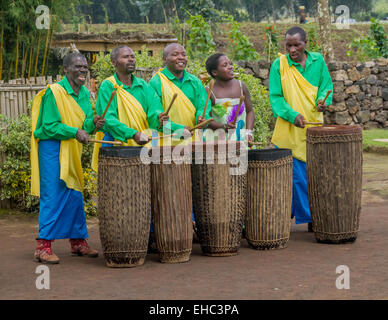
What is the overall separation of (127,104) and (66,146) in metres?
0.61

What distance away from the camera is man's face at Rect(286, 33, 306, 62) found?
6629mm

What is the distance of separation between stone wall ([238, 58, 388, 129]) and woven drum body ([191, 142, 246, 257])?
1028 centimetres

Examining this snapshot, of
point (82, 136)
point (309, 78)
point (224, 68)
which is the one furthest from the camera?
point (309, 78)

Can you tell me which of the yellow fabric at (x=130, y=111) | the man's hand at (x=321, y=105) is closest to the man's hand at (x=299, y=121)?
the man's hand at (x=321, y=105)

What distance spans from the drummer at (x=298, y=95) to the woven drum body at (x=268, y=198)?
783 mm

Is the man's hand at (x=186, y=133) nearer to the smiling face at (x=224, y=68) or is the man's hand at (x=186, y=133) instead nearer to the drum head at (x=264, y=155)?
the drum head at (x=264, y=155)

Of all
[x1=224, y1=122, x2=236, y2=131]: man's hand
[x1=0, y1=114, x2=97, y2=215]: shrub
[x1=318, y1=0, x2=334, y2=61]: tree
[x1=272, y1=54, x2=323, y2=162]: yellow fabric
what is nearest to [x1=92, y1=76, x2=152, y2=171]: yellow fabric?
[x1=224, y1=122, x2=236, y2=131]: man's hand

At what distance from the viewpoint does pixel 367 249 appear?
19.0 feet

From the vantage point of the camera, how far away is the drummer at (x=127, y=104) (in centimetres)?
568

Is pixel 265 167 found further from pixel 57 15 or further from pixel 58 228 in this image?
pixel 57 15

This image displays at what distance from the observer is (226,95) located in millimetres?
6367

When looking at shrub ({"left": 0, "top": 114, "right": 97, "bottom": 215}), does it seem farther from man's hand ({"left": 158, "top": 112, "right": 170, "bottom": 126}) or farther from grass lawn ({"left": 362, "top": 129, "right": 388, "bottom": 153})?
grass lawn ({"left": 362, "top": 129, "right": 388, "bottom": 153})

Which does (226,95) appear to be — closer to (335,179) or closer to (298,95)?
(298,95)

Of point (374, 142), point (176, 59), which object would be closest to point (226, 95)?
point (176, 59)
